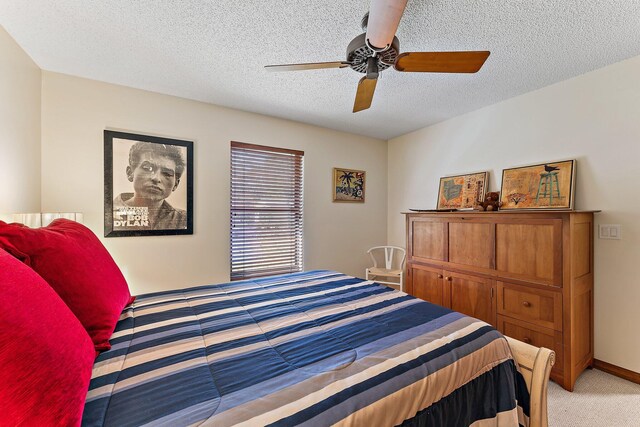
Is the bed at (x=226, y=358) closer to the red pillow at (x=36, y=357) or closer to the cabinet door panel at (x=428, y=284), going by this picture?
the red pillow at (x=36, y=357)

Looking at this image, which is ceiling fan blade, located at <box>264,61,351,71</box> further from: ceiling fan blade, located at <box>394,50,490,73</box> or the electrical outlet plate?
the electrical outlet plate

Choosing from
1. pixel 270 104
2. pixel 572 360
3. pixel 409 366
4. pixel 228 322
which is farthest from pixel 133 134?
pixel 572 360

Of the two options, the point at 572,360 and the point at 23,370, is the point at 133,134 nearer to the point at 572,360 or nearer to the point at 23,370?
the point at 23,370

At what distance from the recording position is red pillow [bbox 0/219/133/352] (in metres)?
0.98

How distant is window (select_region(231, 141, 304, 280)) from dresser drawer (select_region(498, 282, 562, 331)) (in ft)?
7.28

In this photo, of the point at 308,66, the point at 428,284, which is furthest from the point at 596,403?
the point at 308,66

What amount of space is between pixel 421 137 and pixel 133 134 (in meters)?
3.46

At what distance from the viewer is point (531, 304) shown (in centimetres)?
215

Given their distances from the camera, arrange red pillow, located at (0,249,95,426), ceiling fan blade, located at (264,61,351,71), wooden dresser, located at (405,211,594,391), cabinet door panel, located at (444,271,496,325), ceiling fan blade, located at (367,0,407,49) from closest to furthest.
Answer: red pillow, located at (0,249,95,426) < ceiling fan blade, located at (367,0,407,49) < ceiling fan blade, located at (264,61,351,71) < wooden dresser, located at (405,211,594,391) < cabinet door panel, located at (444,271,496,325)

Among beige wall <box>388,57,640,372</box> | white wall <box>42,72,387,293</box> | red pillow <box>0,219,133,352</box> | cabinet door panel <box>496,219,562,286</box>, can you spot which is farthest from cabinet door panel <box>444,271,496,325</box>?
red pillow <box>0,219,133,352</box>

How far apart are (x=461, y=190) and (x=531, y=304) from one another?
1.45 metres

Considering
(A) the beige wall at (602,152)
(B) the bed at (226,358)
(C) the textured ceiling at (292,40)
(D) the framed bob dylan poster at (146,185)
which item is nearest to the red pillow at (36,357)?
(B) the bed at (226,358)

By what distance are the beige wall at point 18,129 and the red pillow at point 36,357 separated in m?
1.69

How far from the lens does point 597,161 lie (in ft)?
7.35
